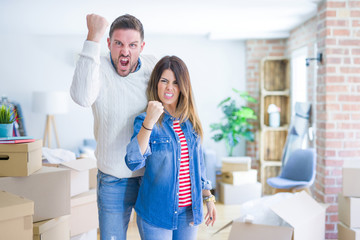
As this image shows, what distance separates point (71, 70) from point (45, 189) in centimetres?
452

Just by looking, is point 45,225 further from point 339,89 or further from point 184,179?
point 339,89

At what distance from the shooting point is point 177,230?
1.65 metres

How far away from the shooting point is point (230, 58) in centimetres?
626

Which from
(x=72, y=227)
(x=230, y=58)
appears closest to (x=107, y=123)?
(x=72, y=227)

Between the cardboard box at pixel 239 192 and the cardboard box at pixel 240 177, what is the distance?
2.1 inches

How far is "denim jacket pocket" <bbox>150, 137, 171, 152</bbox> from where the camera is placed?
64.5 inches

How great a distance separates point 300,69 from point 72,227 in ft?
13.1

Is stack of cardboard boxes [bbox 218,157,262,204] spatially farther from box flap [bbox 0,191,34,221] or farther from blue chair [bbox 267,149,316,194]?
box flap [bbox 0,191,34,221]

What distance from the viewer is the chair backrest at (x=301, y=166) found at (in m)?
4.12

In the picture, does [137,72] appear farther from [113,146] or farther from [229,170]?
[229,170]

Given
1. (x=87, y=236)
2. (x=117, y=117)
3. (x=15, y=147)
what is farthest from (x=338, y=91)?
(x=15, y=147)

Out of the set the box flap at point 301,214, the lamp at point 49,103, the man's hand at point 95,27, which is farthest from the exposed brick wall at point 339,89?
the lamp at point 49,103

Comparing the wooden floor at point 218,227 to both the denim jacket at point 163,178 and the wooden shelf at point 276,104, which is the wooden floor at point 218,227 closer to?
the wooden shelf at point 276,104

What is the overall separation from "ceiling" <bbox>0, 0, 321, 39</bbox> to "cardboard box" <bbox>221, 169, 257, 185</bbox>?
1979 millimetres
